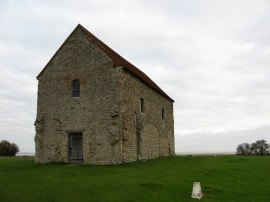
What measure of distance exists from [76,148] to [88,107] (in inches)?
119

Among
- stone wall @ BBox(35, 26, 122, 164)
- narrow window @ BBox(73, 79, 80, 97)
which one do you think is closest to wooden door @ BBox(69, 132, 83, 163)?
stone wall @ BBox(35, 26, 122, 164)

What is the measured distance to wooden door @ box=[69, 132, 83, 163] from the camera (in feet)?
71.5

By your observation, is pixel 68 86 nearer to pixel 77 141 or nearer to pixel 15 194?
pixel 77 141

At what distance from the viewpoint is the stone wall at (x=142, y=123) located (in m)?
21.6

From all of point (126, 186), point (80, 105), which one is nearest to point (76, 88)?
point (80, 105)

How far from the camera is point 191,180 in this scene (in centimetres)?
1404

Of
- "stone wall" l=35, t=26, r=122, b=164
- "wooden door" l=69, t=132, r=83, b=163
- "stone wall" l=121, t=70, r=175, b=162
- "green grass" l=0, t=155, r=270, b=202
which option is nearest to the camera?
"green grass" l=0, t=155, r=270, b=202

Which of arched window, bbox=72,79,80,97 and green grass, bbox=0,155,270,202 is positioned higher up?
arched window, bbox=72,79,80,97

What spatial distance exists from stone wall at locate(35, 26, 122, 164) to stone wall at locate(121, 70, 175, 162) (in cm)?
90

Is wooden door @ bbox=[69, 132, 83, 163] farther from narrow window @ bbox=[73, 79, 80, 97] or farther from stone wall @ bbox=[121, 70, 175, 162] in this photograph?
stone wall @ bbox=[121, 70, 175, 162]

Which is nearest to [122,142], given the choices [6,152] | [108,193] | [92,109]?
[92,109]

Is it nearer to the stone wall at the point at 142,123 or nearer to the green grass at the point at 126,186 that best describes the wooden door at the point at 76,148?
the stone wall at the point at 142,123

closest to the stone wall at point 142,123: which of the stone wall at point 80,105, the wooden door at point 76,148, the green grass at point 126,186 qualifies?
the stone wall at point 80,105

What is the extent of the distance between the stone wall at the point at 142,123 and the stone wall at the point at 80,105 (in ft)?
Result: 2.96
